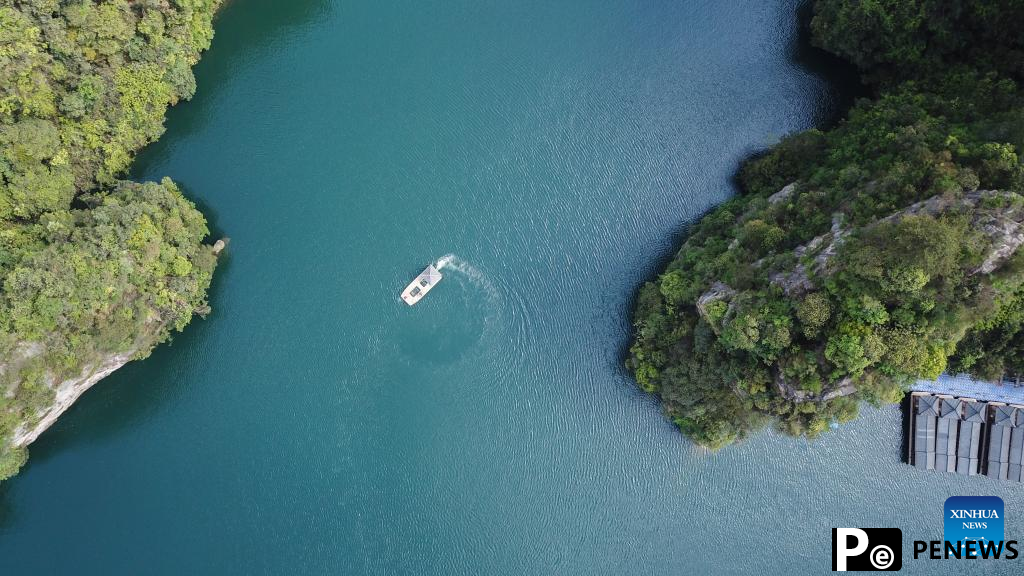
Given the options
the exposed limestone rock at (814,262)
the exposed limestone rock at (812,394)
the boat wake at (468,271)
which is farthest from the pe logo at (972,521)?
the boat wake at (468,271)

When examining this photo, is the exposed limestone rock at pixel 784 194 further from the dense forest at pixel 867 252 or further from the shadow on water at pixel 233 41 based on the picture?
the shadow on water at pixel 233 41

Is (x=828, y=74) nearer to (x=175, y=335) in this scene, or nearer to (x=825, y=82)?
(x=825, y=82)

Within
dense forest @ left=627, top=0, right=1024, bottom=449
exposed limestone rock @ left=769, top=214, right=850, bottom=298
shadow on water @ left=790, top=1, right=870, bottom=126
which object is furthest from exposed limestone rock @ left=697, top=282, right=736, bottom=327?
shadow on water @ left=790, top=1, right=870, bottom=126

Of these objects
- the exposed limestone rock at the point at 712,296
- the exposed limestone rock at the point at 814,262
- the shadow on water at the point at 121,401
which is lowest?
the shadow on water at the point at 121,401

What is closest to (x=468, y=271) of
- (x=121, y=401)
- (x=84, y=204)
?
(x=121, y=401)

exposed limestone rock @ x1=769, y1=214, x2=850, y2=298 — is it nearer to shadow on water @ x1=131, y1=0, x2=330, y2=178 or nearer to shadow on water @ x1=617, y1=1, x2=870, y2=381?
shadow on water @ x1=617, y1=1, x2=870, y2=381

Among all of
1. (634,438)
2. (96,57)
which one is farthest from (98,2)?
(634,438)
